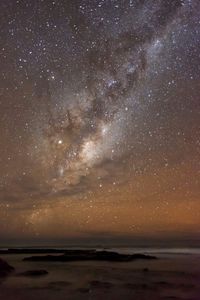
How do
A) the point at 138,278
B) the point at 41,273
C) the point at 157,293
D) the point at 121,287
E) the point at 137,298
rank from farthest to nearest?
the point at 41,273, the point at 138,278, the point at 121,287, the point at 157,293, the point at 137,298

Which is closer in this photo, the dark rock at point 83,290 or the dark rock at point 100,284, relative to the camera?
the dark rock at point 83,290

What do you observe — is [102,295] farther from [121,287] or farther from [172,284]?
[172,284]

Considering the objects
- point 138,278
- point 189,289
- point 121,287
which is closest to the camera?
point 189,289

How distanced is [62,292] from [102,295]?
293 cm

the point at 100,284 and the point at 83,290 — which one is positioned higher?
the point at 100,284

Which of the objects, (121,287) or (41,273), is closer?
(121,287)

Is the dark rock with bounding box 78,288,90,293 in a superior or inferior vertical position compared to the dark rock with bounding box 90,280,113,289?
inferior

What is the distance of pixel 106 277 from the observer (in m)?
35.0

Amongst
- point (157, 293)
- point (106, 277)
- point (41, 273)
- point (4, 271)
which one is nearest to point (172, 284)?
point (157, 293)

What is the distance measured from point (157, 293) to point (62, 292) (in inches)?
227

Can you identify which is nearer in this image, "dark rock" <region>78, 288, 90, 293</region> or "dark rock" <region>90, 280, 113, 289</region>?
"dark rock" <region>78, 288, 90, 293</region>

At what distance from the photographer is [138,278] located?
34.5 metres

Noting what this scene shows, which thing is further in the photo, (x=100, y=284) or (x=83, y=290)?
(x=100, y=284)

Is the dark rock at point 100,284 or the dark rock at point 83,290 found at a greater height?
the dark rock at point 100,284
